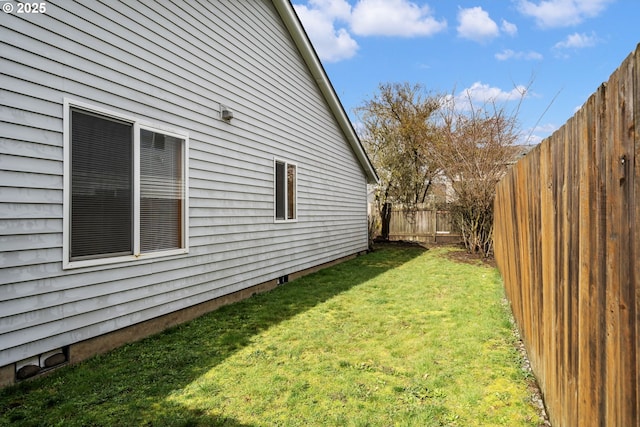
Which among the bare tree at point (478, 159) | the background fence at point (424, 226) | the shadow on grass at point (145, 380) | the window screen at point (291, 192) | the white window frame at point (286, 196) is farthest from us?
the background fence at point (424, 226)

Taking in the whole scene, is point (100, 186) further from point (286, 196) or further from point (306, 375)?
point (286, 196)

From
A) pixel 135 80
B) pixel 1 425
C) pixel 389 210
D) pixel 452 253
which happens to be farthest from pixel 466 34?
pixel 1 425

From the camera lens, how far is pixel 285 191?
25.8 feet

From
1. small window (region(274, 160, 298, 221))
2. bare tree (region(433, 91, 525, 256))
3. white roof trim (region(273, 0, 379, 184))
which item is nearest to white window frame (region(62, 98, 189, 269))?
small window (region(274, 160, 298, 221))

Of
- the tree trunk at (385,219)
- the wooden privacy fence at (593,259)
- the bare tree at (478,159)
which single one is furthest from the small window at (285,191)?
the tree trunk at (385,219)

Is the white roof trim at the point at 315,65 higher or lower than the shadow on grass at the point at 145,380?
higher

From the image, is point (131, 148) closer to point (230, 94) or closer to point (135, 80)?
point (135, 80)

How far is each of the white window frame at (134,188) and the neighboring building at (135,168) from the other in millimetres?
16

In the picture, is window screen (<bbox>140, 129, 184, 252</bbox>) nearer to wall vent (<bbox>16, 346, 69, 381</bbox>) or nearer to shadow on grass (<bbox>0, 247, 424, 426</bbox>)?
shadow on grass (<bbox>0, 247, 424, 426</bbox>)

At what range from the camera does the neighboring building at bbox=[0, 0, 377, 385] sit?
11.0 ft

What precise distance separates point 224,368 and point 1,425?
1647 millimetres

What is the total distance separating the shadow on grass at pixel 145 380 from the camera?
2764mm

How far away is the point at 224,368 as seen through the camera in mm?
3629

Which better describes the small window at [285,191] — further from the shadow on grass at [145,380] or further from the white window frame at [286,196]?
the shadow on grass at [145,380]
